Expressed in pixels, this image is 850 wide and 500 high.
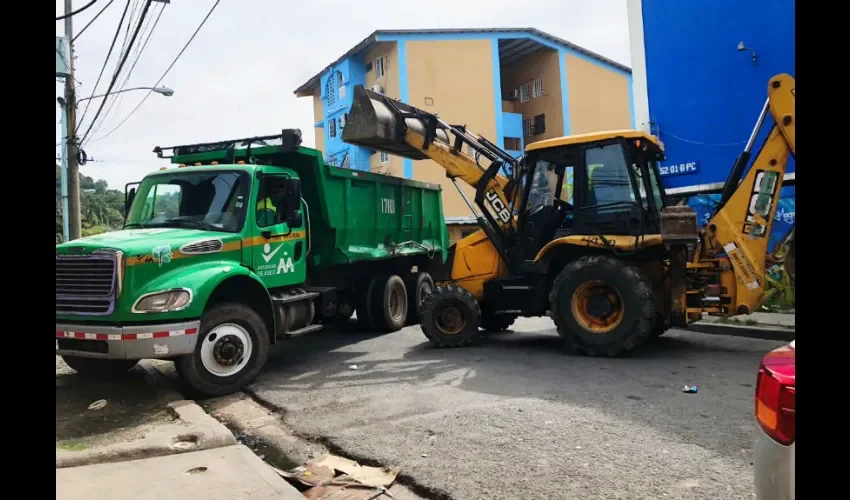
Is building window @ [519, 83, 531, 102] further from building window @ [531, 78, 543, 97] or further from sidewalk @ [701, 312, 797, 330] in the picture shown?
sidewalk @ [701, 312, 797, 330]

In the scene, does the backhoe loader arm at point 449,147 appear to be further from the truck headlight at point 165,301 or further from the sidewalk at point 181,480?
the sidewalk at point 181,480

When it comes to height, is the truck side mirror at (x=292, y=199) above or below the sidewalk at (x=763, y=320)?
above

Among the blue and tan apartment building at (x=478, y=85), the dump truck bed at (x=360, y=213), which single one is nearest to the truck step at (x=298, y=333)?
the dump truck bed at (x=360, y=213)

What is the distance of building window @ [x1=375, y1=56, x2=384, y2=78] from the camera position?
99.0 ft

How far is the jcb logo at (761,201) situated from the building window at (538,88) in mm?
27499

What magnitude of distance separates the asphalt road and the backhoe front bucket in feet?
10.1

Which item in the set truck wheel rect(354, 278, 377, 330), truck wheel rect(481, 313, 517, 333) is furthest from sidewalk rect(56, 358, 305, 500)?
truck wheel rect(481, 313, 517, 333)

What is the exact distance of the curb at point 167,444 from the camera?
4199 mm
